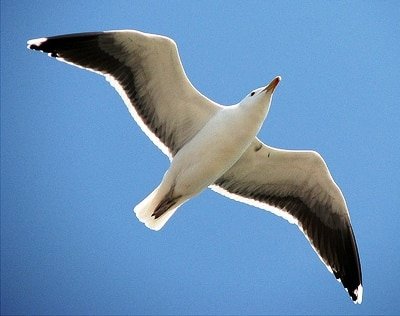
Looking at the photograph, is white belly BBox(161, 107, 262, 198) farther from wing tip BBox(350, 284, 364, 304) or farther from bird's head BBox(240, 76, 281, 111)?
wing tip BBox(350, 284, 364, 304)

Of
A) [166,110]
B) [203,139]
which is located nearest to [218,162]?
[203,139]

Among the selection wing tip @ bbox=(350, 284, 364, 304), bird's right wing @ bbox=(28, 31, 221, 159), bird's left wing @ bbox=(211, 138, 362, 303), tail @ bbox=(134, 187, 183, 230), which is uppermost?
bird's right wing @ bbox=(28, 31, 221, 159)

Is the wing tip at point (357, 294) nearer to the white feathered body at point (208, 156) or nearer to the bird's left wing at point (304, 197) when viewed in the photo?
the bird's left wing at point (304, 197)

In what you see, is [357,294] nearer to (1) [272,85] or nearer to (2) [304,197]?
(2) [304,197]

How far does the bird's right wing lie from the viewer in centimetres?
747

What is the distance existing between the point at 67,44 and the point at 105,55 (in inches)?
15.1

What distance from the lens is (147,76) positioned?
7824mm

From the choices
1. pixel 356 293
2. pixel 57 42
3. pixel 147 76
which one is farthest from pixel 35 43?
pixel 356 293

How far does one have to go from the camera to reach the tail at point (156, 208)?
25.3 feet

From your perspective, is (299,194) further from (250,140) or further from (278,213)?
(250,140)

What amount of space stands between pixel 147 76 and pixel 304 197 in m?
2.10

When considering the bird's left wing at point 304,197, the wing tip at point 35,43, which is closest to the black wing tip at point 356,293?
the bird's left wing at point 304,197

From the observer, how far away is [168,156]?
8.06m

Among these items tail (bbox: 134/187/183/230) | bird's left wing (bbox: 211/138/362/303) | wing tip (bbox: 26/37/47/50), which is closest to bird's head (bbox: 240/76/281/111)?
bird's left wing (bbox: 211/138/362/303)
